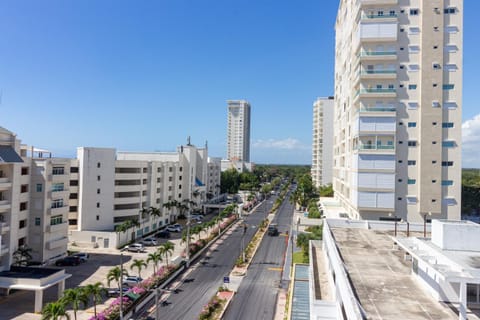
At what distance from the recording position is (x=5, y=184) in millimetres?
38375

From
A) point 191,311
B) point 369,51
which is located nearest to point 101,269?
point 191,311

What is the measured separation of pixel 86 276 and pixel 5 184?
15.0m

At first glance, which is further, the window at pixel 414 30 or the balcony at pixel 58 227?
the window at pixel 414 30

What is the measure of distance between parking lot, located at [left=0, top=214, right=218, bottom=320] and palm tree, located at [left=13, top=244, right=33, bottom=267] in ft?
14.7

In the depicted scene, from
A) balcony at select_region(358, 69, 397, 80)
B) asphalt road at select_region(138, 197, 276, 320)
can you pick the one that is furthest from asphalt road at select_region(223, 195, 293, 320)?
balcony at select_region(358, 69, 397, 80)

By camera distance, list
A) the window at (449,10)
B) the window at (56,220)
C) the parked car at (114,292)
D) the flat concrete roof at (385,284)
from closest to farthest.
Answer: the flat concrete roof at (385,284)
the parked car at (114,292)
the window at (56,220)
the window at (449,10)

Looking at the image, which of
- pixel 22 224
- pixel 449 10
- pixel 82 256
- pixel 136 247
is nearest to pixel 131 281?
pixel 82 256

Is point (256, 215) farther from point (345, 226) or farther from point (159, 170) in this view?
point (345, 226)

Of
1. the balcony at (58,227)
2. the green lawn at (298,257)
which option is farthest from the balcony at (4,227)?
the green lawn at (298,257)

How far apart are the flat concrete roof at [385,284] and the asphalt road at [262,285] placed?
13057 millimetres

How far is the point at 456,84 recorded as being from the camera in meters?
46.2

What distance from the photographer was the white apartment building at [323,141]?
123m

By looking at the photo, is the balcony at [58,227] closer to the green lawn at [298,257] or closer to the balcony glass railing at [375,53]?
the green lawn at [298,257]

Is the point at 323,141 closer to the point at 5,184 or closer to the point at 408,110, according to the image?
the point at 408,110
